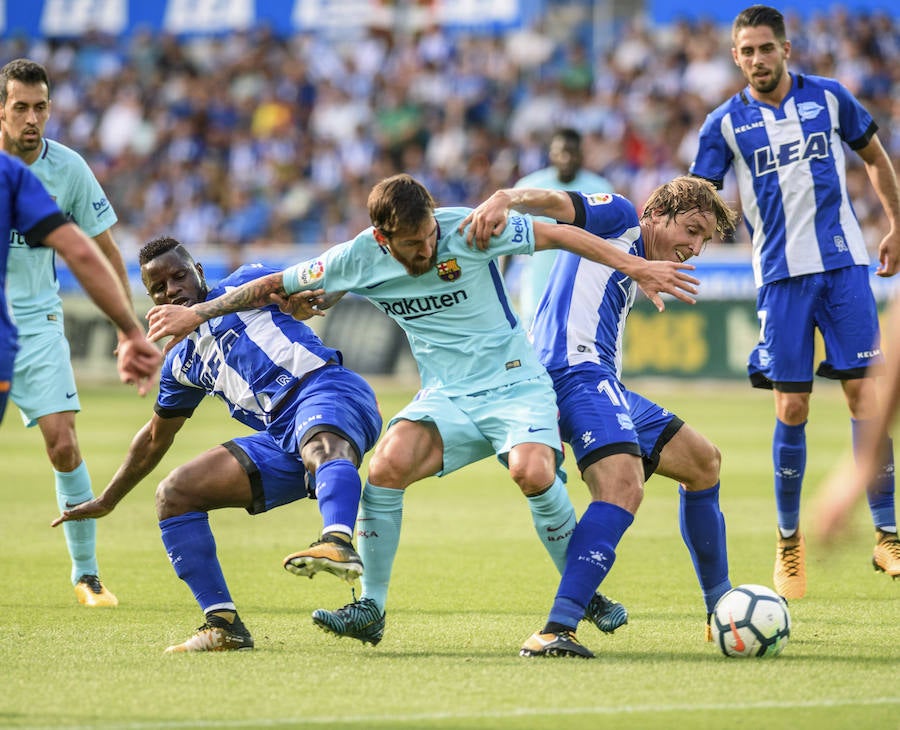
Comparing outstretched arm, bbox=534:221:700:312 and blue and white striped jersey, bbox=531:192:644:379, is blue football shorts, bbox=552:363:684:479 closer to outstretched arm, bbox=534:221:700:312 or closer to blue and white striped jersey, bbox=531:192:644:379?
blue and white striped jersey, bbox=531:192:644:379

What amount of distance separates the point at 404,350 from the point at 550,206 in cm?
1591

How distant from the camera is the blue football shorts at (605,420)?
19.5 ft

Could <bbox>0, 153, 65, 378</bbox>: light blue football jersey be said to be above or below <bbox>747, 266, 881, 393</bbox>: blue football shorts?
above

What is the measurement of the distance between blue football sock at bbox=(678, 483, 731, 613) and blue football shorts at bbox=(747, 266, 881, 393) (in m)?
1.61

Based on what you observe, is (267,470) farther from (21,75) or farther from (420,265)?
(21,75)

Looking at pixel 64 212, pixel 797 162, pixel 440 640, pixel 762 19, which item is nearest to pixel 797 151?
pixel 797 162

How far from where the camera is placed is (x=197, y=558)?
6016 mm

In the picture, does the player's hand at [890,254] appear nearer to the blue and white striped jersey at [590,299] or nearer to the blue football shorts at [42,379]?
the blue and white striped jersey at [590,299]

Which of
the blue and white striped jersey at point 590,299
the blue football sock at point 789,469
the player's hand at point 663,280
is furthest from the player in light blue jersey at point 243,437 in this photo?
the blue football sock at point 789,469

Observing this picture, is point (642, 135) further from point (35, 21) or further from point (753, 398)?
point (35, 21)

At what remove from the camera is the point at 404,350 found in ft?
72.3

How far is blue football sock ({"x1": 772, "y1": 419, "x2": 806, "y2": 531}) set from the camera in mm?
7621

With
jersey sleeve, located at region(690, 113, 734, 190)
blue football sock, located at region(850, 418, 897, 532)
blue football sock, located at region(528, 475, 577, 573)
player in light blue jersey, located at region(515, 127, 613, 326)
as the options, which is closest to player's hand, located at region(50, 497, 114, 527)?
blue football sock, located at region(528, 475, 577, 573)

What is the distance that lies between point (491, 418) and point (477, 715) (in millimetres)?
1636
